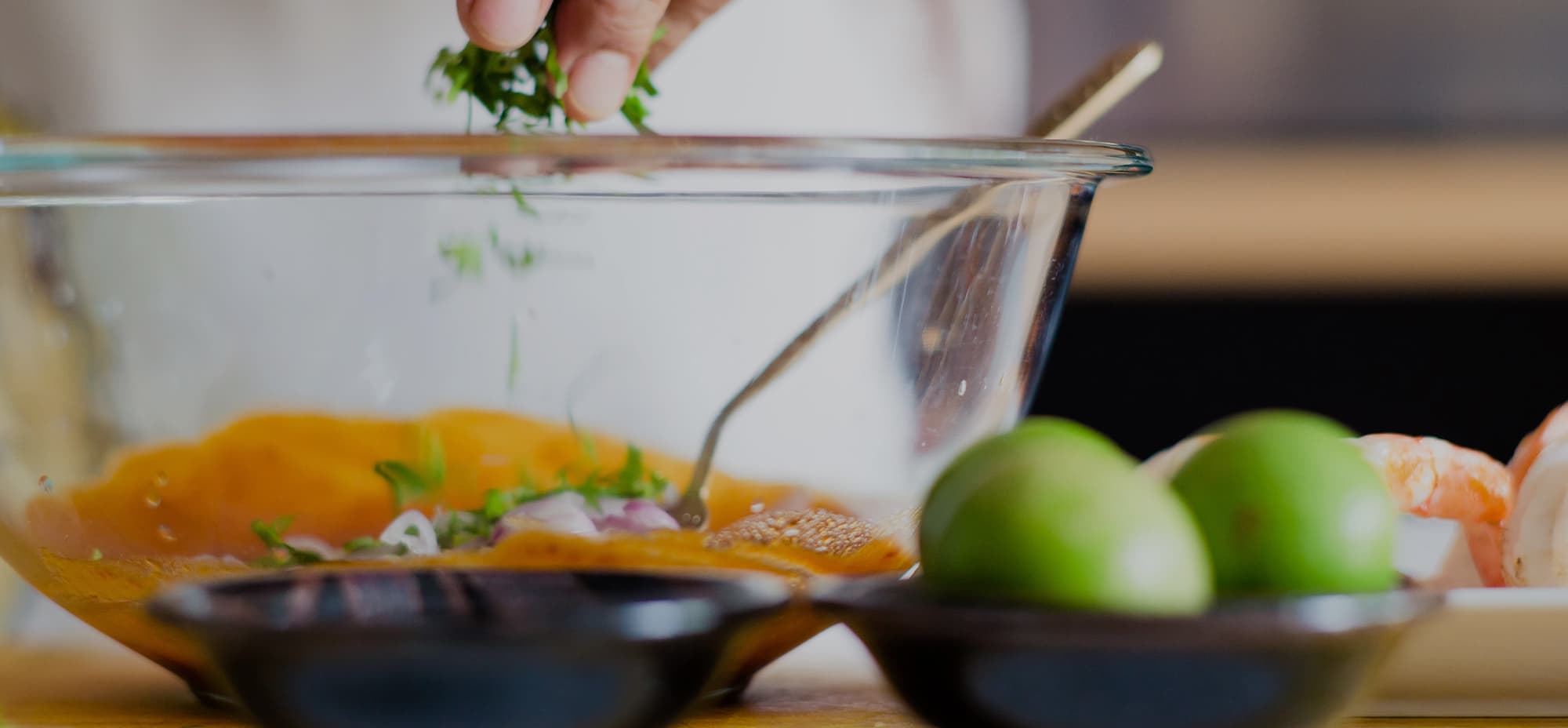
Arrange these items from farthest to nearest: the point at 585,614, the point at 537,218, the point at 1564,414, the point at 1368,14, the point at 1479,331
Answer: the point at 1368,14 → the point at 1479,331 → the point at 1564,414 → the point at 537,218 → the point at 585,614

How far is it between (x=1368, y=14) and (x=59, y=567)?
7.87ft

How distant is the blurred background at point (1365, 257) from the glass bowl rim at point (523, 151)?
164 cm

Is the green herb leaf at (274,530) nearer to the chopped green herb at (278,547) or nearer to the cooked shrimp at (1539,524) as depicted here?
the chopped green herb at (278,547)

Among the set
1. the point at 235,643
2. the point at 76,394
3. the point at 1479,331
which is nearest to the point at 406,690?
the point at 235,643

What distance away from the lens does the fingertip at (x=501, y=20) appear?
678 mm

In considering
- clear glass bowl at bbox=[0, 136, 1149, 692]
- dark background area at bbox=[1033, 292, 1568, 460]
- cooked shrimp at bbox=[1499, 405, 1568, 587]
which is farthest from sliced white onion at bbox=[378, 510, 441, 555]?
dark background area at bbox=[1033, 292, 1568, 460]

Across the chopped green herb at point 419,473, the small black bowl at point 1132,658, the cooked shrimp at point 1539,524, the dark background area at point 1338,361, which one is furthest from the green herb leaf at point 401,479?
the dark background area at point 1338,361

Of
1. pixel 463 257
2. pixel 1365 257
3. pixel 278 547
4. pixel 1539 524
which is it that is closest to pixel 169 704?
Result: pixel 278 547

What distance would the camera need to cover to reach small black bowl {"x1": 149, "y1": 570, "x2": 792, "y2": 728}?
1.23 feet

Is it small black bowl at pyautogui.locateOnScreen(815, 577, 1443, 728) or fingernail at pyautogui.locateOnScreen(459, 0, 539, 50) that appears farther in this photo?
fingernail at pyautogui.locateOnScreen(459, 0, 539, 50)

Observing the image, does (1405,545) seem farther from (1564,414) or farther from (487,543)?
(487,543)

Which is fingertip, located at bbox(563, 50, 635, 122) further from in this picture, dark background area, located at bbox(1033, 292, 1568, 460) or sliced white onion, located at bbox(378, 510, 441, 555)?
dark background area, located at bbox(1033, 292, 1568, 460)

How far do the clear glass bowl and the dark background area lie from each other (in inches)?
67.1

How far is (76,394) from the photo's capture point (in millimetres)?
602
